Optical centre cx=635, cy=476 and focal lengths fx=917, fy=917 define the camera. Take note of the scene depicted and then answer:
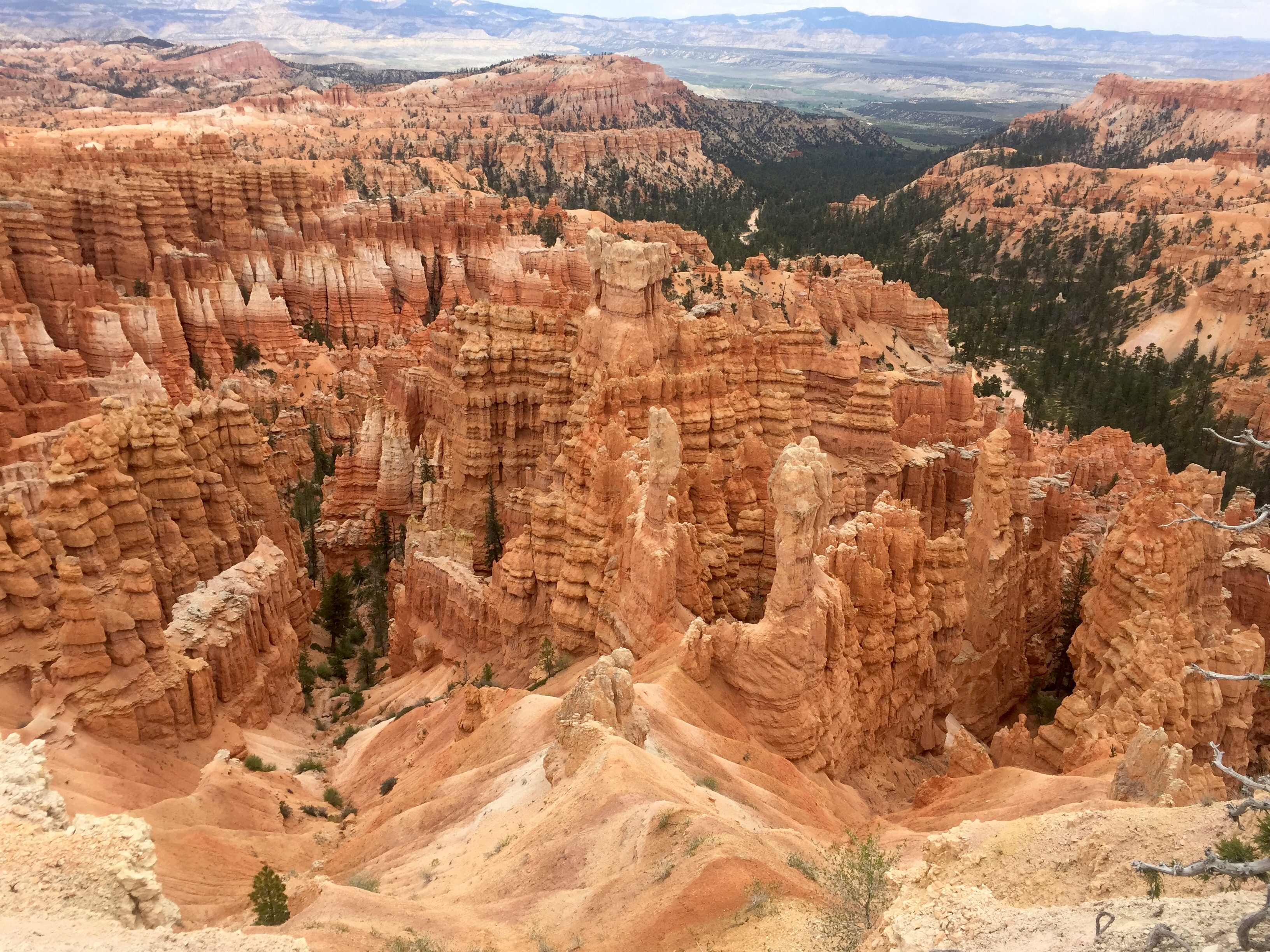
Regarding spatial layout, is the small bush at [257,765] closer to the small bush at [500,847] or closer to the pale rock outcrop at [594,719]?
the pale rock outcrop at [594,719]

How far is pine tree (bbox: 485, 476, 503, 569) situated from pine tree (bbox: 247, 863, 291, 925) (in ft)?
49.1

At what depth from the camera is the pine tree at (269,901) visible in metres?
10.8

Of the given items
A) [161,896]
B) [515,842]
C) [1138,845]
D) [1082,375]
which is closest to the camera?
[1138,845]

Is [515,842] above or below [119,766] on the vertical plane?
above

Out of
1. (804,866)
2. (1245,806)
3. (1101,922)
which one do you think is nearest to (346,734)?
(804,866)

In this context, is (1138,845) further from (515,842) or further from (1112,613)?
(1112,613)

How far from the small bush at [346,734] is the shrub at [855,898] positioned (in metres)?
14.6

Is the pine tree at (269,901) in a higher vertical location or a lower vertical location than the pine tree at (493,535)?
higher

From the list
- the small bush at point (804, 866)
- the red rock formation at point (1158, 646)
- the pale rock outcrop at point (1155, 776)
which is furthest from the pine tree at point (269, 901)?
the red rock formation at point (1158, 646)

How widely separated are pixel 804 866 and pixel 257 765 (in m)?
12.5

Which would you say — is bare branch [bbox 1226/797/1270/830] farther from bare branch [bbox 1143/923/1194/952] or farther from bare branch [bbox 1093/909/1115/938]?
bare branch [bbox 1093/909/1115/938]

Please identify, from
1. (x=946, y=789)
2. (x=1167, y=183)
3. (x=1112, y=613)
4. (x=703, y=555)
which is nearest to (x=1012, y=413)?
(x=1112, y=613)

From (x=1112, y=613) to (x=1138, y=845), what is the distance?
12.2 meters

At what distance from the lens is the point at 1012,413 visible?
32.3 meters
